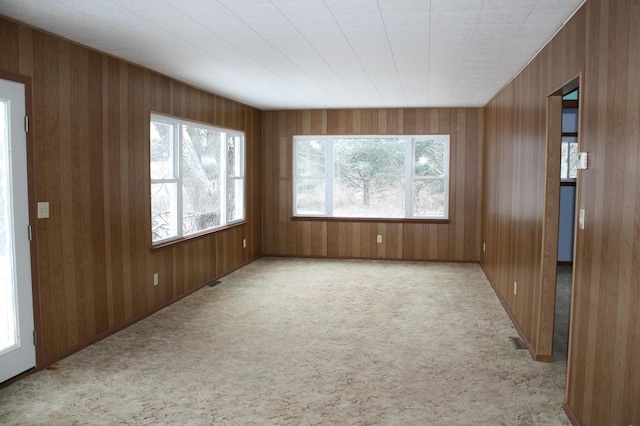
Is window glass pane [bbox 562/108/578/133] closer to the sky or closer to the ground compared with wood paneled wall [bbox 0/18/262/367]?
closer to the sky

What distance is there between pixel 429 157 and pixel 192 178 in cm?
385

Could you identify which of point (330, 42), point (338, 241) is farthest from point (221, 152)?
point (330, 42)

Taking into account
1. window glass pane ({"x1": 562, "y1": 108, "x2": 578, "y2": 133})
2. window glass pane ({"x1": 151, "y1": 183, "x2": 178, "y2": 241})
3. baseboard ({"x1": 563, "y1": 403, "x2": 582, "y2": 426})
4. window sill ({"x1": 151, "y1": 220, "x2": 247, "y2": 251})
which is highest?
window glass pane ({"x1": 562, "y1": 108, "x2": 578, "y2": 133})

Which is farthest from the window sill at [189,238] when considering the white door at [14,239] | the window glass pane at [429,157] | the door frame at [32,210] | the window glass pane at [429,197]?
the window glass pane at [429,157]

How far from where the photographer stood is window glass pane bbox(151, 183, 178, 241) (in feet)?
17.3

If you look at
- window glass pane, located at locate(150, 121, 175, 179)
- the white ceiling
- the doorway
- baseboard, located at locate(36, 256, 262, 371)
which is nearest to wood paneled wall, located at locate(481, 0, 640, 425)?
the white ceiling

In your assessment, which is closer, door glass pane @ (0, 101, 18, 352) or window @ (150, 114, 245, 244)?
door glass pane @ (0, 101, 18, 352)

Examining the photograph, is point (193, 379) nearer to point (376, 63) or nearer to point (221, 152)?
point (376, 63)

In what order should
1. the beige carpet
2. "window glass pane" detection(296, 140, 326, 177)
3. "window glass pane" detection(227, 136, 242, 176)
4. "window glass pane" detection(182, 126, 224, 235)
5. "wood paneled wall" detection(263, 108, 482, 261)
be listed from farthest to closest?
"window glass pane" detection(296, 140, 326, 177), "wood paneled wall" detection(263, 108, 482, 261), "window glass pane" detection(227, 136, 242, 176), "window glass pane" detection(182, 126, 224, 235), the beige carpet

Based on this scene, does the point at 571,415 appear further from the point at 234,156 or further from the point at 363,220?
the point at 234,156

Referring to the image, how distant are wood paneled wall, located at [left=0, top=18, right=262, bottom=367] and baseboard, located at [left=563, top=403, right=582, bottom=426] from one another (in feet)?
11.4

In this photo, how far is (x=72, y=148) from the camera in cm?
395

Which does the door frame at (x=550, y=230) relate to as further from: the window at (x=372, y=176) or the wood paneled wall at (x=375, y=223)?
the window at (x=372, y=176)

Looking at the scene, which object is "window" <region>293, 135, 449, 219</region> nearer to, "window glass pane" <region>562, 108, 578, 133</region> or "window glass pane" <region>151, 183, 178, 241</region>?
"window glass pane" <region>562, 108, 578, 133</region>
